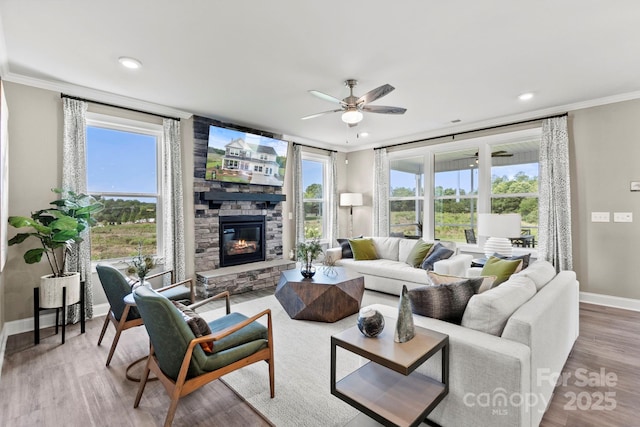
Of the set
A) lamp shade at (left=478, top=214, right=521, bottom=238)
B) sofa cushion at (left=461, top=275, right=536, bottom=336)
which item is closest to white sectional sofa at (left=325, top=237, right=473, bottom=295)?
lamp shade at (left=478, top=214, right=521, bottom=238)

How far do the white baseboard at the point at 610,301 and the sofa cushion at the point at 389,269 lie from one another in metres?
2.32

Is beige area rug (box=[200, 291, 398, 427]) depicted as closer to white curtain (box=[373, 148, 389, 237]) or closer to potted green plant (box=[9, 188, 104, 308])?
potted green plant (box=[9, 188, 104, 308])

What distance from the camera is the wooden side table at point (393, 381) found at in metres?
1.49

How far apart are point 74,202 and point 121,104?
147cm

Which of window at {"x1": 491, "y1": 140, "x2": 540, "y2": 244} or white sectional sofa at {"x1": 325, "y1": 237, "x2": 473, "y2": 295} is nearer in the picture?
white sectional sofa at {"x1": 325, "y1": 237, "x2": 473, "y2": 295}

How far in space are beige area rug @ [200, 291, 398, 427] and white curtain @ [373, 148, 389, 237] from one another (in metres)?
→ 3.32

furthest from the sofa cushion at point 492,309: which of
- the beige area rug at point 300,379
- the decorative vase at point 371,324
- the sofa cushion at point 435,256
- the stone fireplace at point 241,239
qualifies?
the stone fireplace at point 241,239

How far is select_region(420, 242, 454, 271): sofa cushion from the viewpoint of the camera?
438 cm

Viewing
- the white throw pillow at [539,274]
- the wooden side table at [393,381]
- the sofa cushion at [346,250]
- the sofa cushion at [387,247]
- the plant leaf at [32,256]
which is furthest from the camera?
the sofa cushion at [346,250]

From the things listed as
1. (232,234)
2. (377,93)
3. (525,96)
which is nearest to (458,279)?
(377,93)

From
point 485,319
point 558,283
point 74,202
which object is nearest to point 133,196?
point 74,202

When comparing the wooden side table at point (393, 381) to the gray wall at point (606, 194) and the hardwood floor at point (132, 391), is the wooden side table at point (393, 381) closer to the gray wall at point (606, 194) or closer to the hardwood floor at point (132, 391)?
the hardwood floor at point (132, 391)

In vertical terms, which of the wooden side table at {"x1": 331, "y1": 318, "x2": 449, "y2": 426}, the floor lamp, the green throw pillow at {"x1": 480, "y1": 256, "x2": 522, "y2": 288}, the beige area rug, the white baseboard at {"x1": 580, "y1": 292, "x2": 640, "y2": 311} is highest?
the floor lamp

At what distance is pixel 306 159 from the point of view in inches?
259
